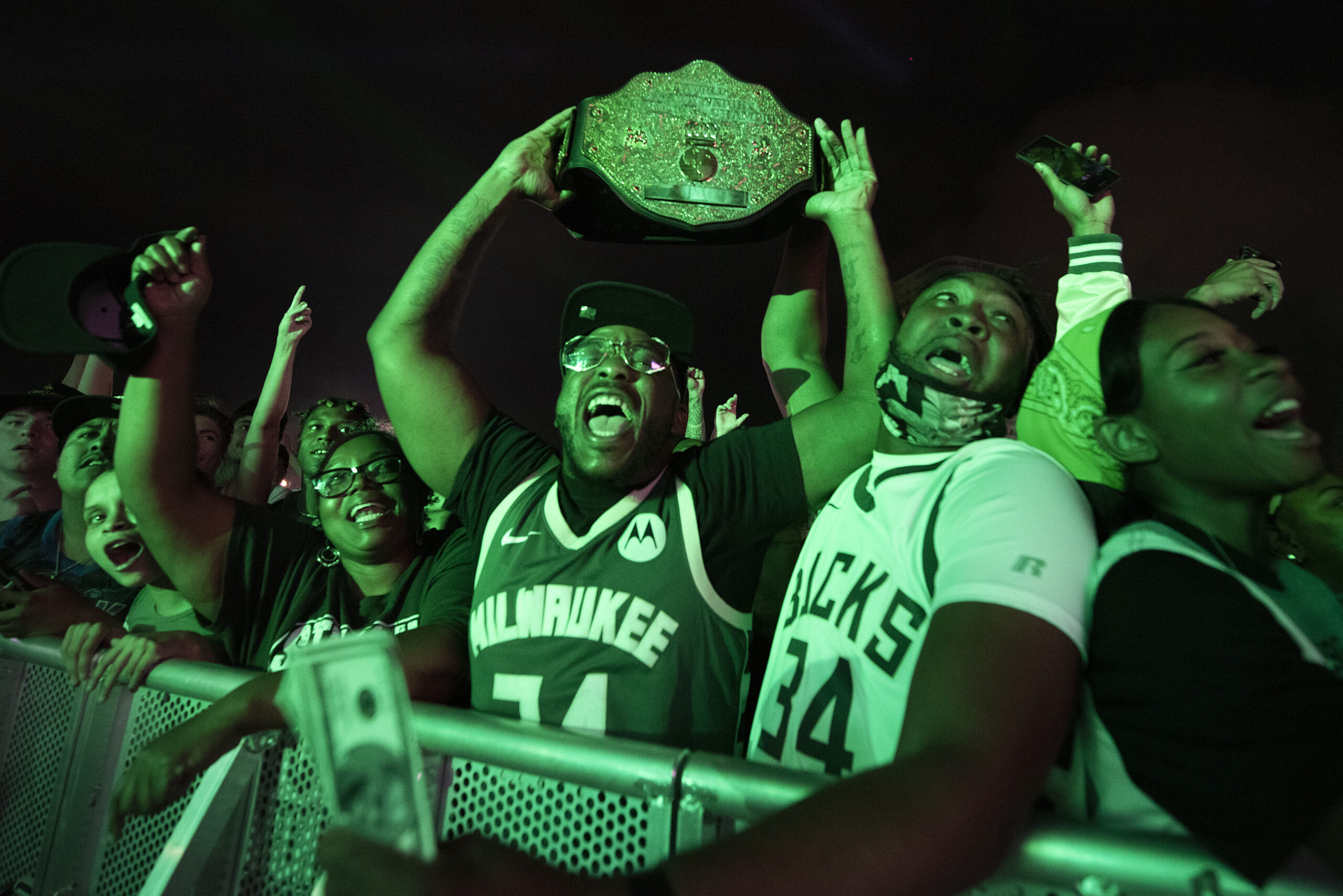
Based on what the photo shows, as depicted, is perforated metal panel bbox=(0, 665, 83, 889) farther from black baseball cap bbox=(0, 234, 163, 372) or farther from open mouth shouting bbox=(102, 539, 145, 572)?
black baseball cap bbox=(0, 234, 163, 372)

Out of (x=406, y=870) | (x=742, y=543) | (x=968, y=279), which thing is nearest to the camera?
(x=406, y=870)

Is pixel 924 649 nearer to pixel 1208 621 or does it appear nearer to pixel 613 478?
pixel 1208 621

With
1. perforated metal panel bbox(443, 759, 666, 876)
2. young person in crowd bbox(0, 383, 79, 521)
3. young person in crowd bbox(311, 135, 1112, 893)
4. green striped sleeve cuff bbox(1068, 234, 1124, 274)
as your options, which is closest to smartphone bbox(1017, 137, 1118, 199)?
green striped sleeve cuff bbox(1068, 234, 1124, 274)

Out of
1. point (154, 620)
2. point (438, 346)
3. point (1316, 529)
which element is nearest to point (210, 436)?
point (154, 620)

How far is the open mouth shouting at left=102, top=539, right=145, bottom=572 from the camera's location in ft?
9.02

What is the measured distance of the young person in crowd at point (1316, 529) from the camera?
2.02m

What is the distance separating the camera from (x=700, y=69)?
2391mm

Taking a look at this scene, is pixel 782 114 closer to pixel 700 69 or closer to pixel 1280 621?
pixel 700 69

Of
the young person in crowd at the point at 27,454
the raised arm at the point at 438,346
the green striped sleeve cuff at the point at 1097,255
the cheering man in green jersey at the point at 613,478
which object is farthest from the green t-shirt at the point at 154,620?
the green striped sleeve cuff at the point at 1097,255

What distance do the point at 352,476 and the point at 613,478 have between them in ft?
3.81

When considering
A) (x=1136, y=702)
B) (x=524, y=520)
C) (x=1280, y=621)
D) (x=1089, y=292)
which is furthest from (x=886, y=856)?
(x=1089, y=292)

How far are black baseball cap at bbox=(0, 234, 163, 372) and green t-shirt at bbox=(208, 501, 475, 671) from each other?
0.80 meters

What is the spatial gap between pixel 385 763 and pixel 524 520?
130 cm

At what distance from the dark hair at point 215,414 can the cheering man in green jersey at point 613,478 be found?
2444 mm
